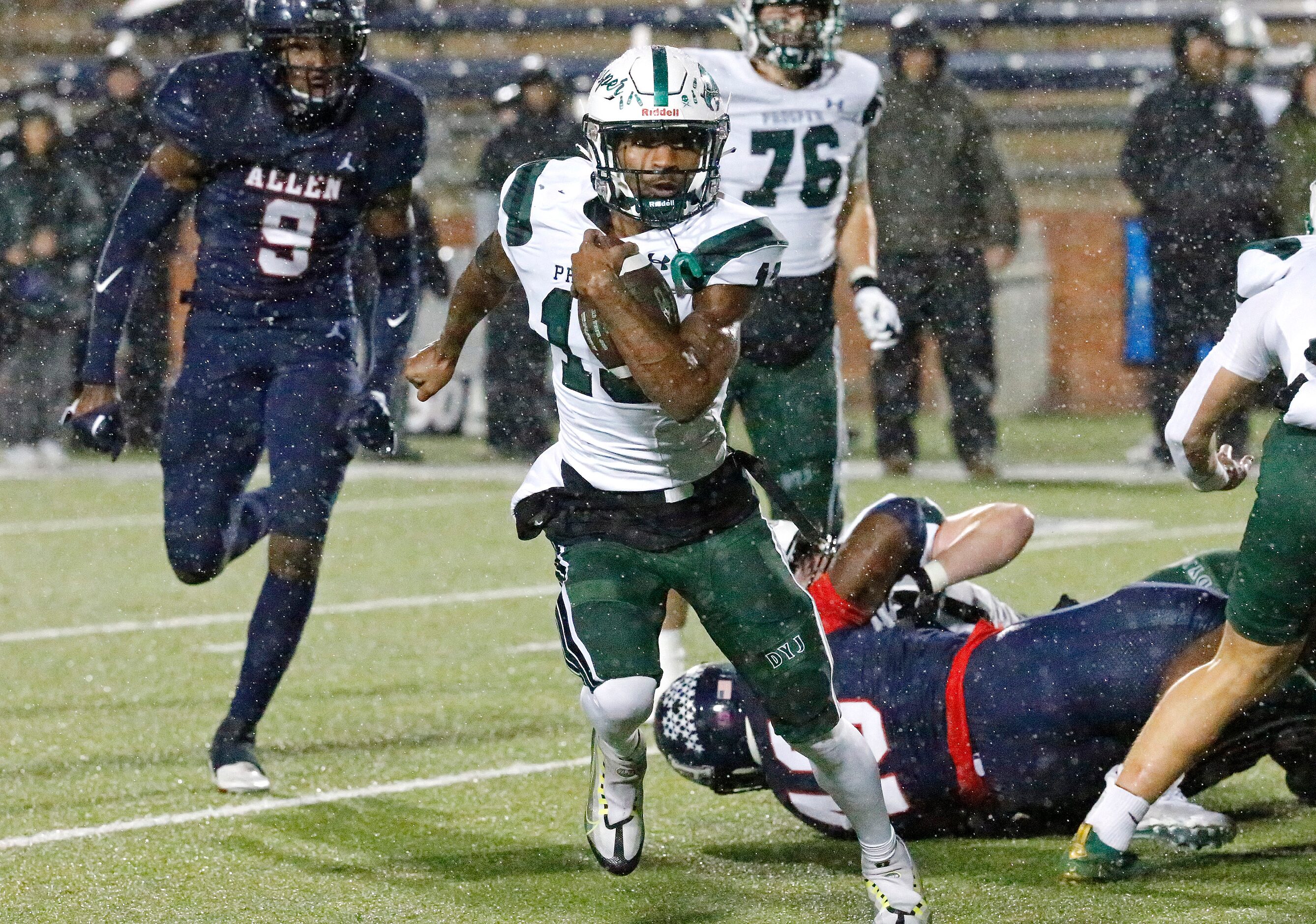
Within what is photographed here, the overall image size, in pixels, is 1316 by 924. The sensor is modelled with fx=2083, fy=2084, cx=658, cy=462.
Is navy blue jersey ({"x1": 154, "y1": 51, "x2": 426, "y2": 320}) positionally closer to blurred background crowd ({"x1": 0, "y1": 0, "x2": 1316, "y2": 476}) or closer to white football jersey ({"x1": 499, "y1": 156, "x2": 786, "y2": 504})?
white football jersey ({"x1": 499, "y1": 156, "x2": 786, "y2": 504})

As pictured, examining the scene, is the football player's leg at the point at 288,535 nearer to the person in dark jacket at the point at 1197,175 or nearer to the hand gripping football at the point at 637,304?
the hand gripping football at the point at 637,304

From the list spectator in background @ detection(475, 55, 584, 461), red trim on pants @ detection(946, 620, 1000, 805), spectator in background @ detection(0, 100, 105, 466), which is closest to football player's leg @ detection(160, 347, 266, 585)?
red trim on pants @ detection(946, 620, 1000, 805)

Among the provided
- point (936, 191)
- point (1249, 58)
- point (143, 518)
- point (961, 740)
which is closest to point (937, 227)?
point (936, 191)

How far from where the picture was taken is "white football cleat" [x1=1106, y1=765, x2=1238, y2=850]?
12.1 feet

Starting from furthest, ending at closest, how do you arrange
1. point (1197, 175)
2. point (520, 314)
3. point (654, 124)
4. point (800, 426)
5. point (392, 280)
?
point (520, 314), point (1197, 175), point (800, 426), point (392, 280), point (654, 124)

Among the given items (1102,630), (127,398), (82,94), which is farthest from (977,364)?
(82,94)

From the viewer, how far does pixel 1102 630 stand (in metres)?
3.63

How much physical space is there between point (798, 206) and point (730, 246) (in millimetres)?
1737

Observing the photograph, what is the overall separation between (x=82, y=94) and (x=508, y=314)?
4.16 meters

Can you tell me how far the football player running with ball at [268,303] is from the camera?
4.31 m

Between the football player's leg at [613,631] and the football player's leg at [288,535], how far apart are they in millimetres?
1051

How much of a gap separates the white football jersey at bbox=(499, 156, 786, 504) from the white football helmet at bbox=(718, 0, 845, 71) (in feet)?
5.05

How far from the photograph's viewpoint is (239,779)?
421cm

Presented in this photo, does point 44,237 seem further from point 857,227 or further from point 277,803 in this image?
point 277,803
